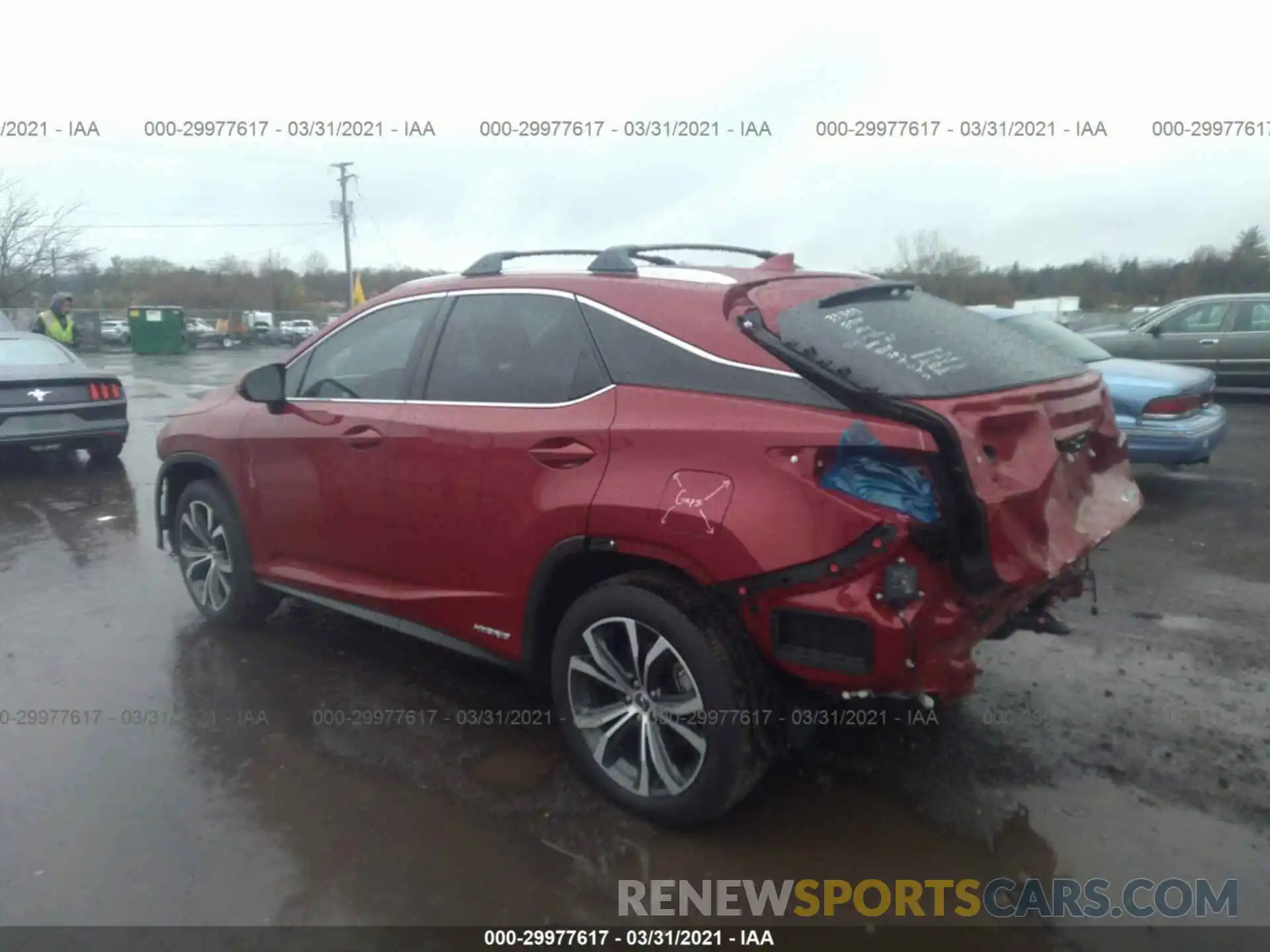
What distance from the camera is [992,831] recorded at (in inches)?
127

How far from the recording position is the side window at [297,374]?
181 inches

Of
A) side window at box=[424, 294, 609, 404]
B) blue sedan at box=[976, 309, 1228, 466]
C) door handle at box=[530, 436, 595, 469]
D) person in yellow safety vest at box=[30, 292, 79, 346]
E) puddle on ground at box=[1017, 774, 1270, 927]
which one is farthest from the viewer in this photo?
person in yellow safety vest at box=[30, 292, 79, 346]

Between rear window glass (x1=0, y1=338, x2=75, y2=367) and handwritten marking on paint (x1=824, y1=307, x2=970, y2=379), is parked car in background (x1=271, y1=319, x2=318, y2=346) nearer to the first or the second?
rear window glass (x1=0, y1=338, x2=75, y2=367)

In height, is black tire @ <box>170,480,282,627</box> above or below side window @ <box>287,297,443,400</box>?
below

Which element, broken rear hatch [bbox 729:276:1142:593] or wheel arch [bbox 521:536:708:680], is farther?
wheel arch [bbox 521:536:708:680]

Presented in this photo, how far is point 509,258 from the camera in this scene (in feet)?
14.0

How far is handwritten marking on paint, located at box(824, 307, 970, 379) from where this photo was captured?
306 centimetres

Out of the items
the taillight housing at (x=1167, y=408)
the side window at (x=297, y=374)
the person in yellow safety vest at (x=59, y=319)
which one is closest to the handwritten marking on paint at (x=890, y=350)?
the side window at (x=297, y=374)

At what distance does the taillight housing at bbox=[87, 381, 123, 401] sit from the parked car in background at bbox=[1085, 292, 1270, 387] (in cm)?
1138

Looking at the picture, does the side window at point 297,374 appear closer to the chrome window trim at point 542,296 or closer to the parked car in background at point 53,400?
the chrome window trim at point 542,296

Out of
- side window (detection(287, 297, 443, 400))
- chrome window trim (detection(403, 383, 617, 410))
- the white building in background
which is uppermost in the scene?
the white building in background

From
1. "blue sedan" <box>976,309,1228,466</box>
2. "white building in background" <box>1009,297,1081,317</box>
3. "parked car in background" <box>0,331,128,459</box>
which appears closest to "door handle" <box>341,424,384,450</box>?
"blue sedan" <box>976,309,1228,466</box>

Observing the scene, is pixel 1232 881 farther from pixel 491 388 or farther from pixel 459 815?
pixel 491 388

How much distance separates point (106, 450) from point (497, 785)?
8251 mm
